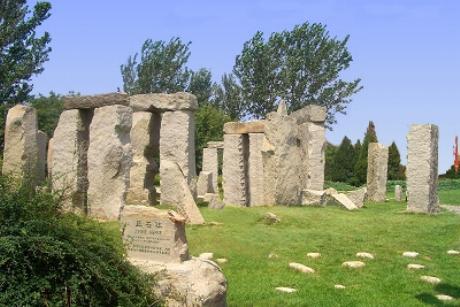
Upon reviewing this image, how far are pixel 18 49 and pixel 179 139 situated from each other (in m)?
14.5

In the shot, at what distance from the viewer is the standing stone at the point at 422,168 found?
1577cm

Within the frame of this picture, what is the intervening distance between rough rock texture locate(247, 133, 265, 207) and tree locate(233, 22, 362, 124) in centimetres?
2360

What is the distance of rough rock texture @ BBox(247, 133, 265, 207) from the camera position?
18469 millimetres

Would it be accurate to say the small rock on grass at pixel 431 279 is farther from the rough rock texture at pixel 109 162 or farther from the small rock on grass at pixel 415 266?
the rough rock texture at pixel 109 162

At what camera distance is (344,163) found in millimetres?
39125

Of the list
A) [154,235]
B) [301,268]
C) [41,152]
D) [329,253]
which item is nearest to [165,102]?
[41,152]

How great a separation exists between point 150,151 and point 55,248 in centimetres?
1124

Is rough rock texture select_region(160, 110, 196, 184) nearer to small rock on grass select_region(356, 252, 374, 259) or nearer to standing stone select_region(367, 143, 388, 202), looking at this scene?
small rock on grass select_region(356, 252, 374, 259)

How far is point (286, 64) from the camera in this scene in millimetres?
42562

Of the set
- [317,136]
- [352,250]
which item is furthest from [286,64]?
[352,250]

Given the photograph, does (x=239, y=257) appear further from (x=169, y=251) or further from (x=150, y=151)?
(x=150, y=151)

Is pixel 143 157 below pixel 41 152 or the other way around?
below

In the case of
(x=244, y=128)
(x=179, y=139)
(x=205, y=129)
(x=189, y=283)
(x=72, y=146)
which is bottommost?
(x=189, y=283)

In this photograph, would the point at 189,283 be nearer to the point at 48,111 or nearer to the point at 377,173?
the point at 377,173
